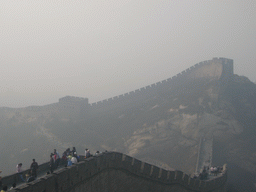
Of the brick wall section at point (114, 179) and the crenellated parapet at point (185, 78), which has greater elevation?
the crenellated parapet at point (185, 78)

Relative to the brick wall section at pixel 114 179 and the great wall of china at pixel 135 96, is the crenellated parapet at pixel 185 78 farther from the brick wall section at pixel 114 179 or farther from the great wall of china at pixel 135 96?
the brick wall section at pixel 114 179

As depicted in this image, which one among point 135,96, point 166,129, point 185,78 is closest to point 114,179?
point 166,129

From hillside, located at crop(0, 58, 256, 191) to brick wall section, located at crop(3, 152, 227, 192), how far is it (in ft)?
42.6

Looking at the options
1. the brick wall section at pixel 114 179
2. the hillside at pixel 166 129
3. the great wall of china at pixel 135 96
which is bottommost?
the brick wall section at pixel 114 179

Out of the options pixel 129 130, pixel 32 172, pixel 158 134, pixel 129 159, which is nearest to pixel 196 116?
pixel 158 134

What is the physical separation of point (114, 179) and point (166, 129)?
87.8 ft

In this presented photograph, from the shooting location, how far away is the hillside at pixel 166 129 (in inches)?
1478

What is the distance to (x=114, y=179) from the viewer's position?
16.1 m

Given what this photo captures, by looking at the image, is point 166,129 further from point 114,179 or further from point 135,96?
point 114,179

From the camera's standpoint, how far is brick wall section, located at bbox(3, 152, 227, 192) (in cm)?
1109

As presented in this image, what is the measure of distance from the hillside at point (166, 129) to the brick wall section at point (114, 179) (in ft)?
42.6

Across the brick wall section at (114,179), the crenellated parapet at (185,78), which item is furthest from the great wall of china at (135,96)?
the brick wall section at (114,179)

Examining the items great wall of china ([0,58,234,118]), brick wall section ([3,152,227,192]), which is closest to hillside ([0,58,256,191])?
great wall of china ([0,58,234,118])

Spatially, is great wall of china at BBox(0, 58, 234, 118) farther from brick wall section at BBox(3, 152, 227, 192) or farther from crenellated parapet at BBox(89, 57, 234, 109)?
brick wall section at BBox(3, 152, 227, 192)
